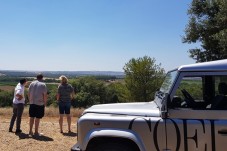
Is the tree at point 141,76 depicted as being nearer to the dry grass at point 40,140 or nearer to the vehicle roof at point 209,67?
the dry grass at point 40,140

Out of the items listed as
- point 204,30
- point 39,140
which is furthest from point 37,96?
point 204,30

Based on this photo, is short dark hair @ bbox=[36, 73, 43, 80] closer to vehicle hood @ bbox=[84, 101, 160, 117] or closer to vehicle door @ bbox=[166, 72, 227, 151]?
vehicle hood @ bbox=[84, 101, 160, 117]

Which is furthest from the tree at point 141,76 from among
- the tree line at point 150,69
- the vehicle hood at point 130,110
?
the vehicle hood at point 130,110

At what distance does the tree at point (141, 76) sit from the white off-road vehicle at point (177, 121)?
34.2m

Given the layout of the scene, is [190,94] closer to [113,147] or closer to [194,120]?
[194,120]

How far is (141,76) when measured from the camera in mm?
41625

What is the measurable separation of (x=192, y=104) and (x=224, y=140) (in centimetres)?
66

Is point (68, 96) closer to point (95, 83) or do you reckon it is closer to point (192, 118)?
point (192, 118)

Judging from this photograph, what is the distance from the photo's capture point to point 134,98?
3944 cm

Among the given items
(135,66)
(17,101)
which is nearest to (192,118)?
(17,101)

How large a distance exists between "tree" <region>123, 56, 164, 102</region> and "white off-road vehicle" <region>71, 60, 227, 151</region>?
34227 mm

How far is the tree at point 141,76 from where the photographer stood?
132ft

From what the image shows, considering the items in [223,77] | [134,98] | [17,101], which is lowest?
[134,98]

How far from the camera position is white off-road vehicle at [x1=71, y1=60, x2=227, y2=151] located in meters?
5.00
